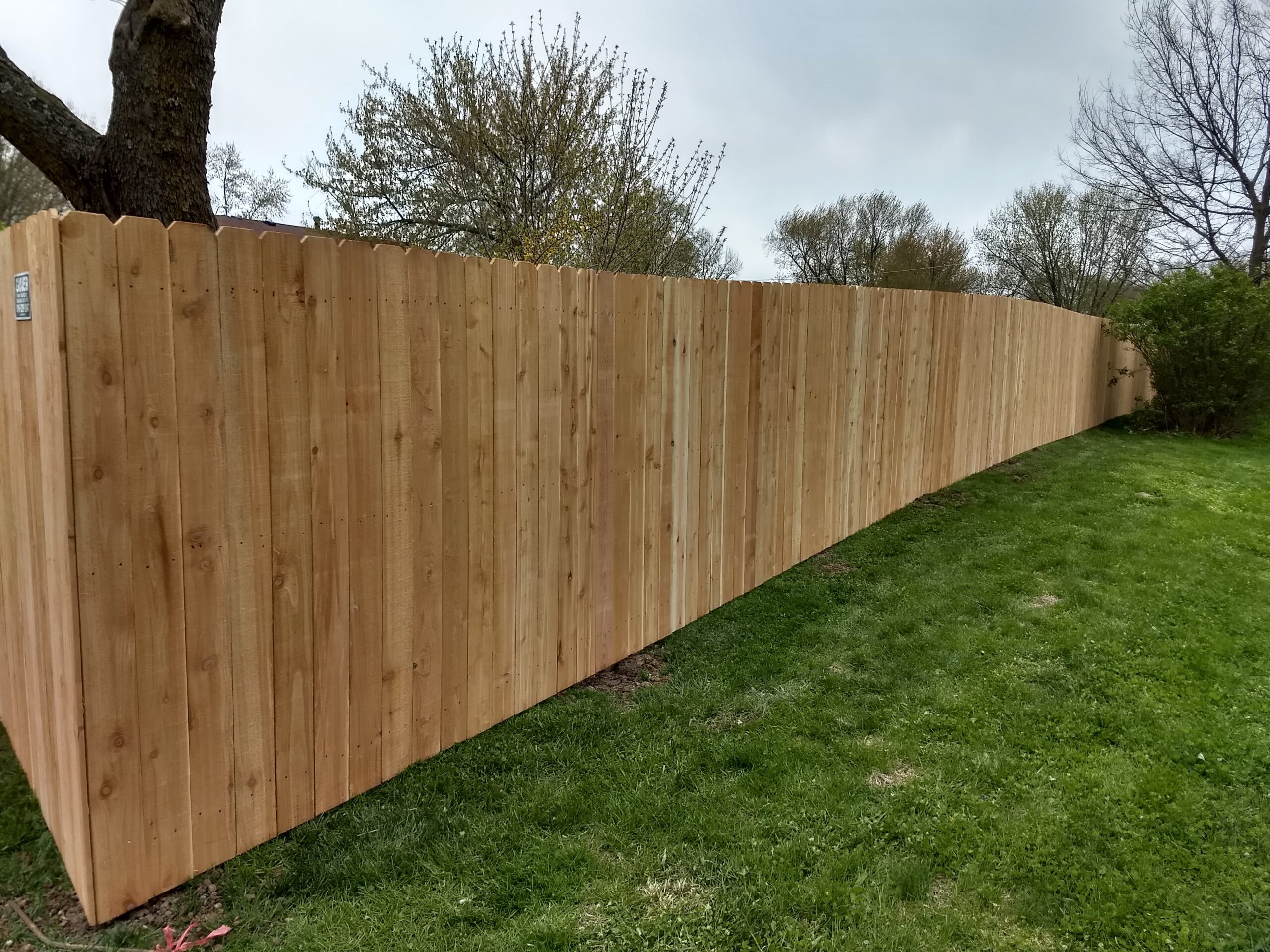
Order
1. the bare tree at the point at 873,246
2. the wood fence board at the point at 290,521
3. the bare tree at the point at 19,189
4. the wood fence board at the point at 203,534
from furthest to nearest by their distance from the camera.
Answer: the bare tree at the point at 873,246 < the bare tree at the point at 19,189 < the wood fence board at the point at 290,521 < the wood fence board at the point at 203,534

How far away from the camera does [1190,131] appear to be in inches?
711

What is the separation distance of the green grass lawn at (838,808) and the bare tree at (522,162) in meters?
5.52

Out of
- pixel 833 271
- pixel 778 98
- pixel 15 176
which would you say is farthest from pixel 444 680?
pixel 833 271

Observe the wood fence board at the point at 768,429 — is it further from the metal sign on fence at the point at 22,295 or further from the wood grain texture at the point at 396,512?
→ the metal sign on fence at the point at 22,295

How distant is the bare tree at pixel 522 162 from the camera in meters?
8.74

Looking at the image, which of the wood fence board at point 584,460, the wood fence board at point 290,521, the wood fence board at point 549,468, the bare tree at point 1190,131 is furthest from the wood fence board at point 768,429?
the bare tree at point 1190,131

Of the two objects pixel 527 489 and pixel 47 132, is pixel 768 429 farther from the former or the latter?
pixel 47 132

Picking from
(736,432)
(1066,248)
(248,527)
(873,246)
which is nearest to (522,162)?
(736,432)

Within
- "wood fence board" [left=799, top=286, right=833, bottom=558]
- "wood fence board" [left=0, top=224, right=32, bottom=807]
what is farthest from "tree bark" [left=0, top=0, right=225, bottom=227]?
"wood fence board" [left=799, top=286, right=833, bottom=558]

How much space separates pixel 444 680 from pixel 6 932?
128 centimetres

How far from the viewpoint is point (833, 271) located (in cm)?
2852

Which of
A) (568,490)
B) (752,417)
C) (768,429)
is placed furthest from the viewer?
(768,429)

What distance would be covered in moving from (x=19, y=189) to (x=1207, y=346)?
21.9 meters

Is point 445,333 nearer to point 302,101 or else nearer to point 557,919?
point 557,919
